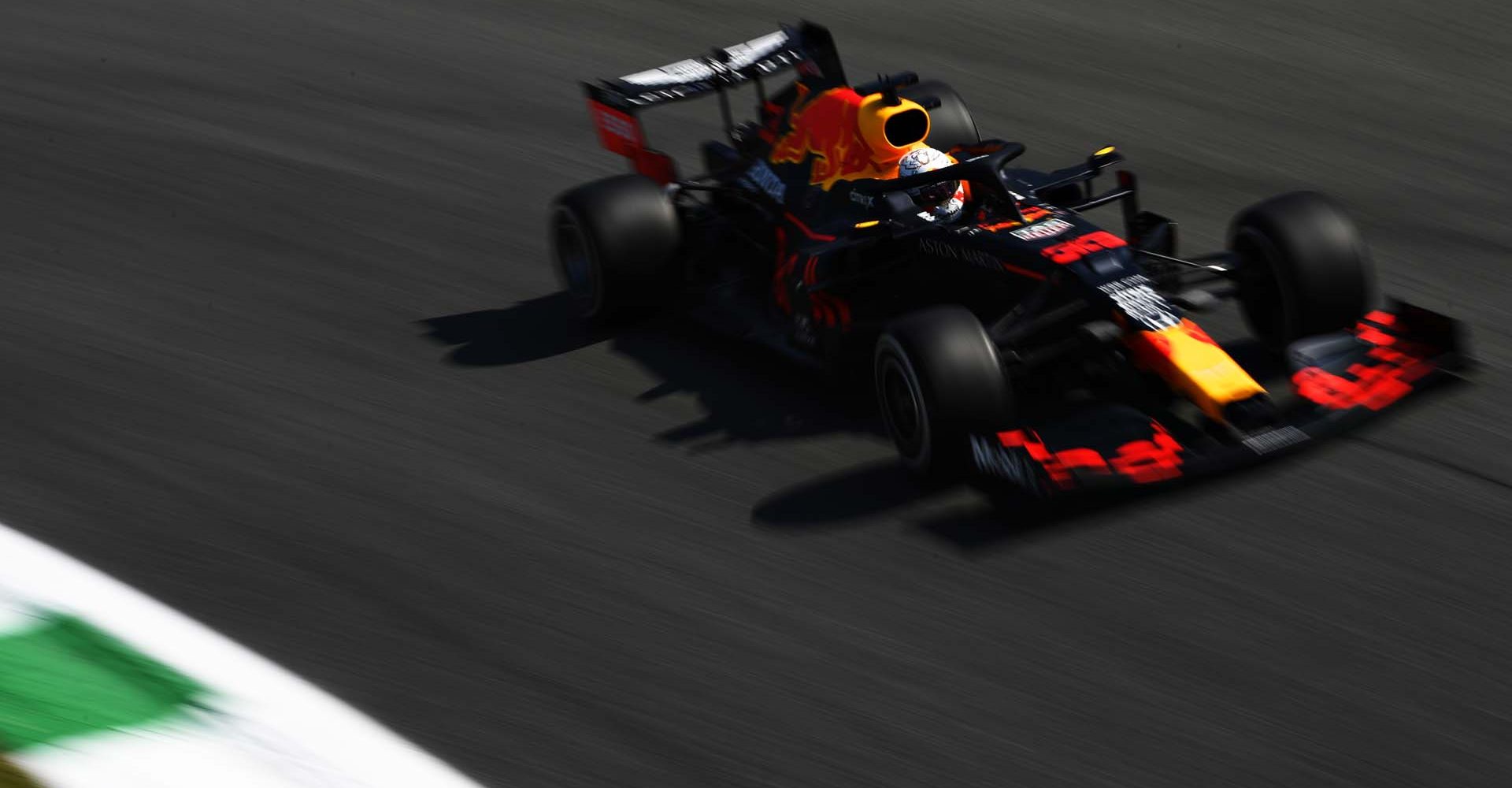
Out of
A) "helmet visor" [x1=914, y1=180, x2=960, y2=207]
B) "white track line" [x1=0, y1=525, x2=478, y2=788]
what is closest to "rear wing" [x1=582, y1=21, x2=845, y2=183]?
"helmet visor" [x1=914, y1=180, x2=960, y2=207]

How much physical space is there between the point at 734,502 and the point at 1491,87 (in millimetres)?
6764

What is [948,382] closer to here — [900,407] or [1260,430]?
[900,407]

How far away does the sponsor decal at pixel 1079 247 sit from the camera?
6.29m

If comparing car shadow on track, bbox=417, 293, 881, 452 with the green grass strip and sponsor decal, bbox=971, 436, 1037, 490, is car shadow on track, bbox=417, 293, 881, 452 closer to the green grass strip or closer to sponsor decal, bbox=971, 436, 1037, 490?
sponsor decal, bbox=971, 436, 1037, 490

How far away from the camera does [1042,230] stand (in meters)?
6.48

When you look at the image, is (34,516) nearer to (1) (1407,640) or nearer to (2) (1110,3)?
(1) (1407,640)

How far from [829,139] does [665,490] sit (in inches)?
72.4

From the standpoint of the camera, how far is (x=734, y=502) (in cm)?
623

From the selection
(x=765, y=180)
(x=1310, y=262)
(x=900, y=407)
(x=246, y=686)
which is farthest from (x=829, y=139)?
(x=246, y=686)

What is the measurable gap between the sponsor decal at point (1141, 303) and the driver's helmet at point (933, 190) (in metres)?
0.95

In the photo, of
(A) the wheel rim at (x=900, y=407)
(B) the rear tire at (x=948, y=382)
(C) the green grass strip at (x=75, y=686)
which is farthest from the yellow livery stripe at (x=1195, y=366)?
(C) the green grass strip at (x=75, y=686)

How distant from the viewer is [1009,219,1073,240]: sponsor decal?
6.44 m

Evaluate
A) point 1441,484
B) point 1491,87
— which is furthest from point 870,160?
point 1491,87

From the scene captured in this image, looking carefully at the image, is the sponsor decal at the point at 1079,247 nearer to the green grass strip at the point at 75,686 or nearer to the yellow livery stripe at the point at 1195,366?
the yellow livery stripe at the point at 1195,366
